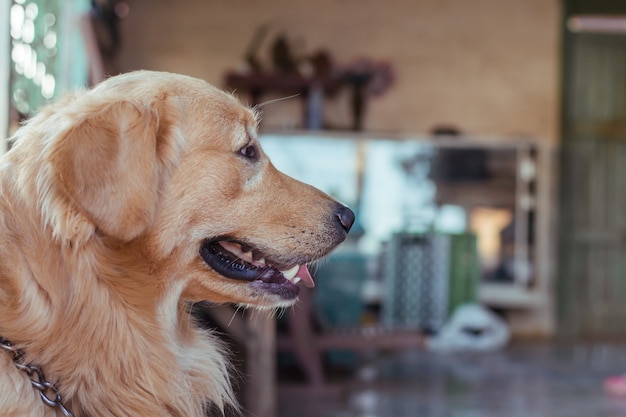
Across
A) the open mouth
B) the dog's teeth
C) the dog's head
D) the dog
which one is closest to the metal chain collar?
the dog

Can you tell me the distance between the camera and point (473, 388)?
4703 millimetres

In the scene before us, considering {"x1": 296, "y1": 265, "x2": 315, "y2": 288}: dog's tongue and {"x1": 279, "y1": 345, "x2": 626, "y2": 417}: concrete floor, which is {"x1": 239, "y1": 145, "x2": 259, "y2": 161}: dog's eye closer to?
{"x1": 296, "y1": 265, "x2": 315, "y2": 288}: dog's tongue

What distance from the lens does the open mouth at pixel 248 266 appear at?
157cm


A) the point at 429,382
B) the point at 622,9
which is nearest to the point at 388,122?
the point at 622,9

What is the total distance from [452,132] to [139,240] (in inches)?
234

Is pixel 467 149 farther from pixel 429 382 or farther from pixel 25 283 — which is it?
pixel 25 283

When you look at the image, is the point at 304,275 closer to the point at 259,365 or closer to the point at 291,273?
the point at 291,273

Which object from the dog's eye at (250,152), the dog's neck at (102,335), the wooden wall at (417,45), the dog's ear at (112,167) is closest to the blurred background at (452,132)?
the wooden wall at (417,45)

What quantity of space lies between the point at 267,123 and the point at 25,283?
601 cm

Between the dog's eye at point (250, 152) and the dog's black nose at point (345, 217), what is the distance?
219 millimetres

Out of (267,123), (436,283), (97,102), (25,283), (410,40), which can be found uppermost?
(410,40)

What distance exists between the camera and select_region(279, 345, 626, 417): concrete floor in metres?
4.05

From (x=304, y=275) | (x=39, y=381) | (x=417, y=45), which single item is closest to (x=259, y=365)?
(x=304, y=275)

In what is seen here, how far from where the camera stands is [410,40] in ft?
24.1
